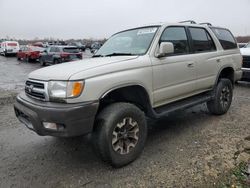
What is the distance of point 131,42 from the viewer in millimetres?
4434

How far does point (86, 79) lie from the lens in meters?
3.17

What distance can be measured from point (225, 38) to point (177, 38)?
1808 mm

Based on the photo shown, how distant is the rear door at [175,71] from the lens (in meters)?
4.06

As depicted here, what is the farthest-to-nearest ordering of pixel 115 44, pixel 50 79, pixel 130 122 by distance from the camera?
pixel 115 44
pixel 130 122
pixel 50 79

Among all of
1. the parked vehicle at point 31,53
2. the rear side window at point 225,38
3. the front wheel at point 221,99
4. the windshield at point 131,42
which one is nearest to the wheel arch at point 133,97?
the windshield at point 131,42

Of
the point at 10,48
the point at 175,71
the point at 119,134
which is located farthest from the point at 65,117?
the point at 10,48

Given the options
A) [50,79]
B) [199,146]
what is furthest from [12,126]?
[199,146]

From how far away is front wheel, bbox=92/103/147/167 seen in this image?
10.9ft

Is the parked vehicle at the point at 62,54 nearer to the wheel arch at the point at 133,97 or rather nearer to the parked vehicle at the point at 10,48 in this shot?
the wheel arch at the point at 133,97

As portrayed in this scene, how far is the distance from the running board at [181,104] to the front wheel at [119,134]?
18.0 inches

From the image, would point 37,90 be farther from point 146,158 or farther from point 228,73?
point 228,73

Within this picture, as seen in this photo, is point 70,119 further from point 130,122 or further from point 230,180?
point 230,180

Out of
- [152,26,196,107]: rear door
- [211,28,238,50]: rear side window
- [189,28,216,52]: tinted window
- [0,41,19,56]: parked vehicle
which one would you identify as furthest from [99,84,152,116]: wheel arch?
[0,41,19,56]: parked vehicle

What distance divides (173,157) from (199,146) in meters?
0.60
